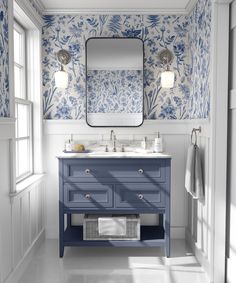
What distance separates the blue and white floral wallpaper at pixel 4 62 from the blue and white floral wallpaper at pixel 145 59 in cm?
134

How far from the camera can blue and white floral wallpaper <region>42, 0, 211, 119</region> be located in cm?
404

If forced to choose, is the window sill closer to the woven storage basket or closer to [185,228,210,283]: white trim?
the woven storage basket

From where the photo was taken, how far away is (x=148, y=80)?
406 centimetres

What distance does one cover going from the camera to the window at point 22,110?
3.55m

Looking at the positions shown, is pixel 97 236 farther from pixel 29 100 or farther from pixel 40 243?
pixel 29 100

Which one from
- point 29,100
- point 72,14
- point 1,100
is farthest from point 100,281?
point 72,14

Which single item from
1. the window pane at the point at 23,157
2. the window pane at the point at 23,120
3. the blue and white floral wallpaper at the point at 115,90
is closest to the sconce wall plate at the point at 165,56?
the blue and white floral wallpaper at the point at 115,90

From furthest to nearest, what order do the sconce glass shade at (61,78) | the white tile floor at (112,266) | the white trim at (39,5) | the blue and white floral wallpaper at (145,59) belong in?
the blue and white floral wallpaper at (145,59)
the sconce glass shade at (61,78)
the white trim at (39,5)
the white tile floor at (112,266)

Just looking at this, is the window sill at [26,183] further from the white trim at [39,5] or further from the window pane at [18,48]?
the white trim at [39,5]

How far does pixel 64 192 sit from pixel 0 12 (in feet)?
5.43

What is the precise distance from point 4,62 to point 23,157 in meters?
1.27

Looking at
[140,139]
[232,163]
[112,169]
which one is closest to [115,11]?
[140,139]

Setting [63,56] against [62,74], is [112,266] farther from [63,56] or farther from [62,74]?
[63,56]

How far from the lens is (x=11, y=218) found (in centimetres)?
284
